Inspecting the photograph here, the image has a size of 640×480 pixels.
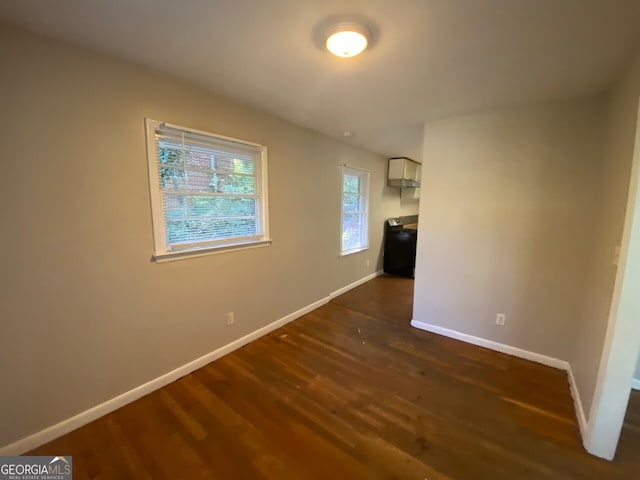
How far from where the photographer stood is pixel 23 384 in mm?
1497

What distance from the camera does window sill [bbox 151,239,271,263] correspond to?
199 centimetres

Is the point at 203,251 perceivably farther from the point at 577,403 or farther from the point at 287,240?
the point at 577,403

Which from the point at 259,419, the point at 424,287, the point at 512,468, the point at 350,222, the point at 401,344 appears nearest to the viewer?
the point at 512,468

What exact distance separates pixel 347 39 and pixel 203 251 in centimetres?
181

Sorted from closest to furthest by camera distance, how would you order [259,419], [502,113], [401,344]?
[259,419], [502,113], [401,344]

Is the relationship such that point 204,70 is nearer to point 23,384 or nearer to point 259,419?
point 23,384

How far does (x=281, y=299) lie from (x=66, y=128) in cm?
227

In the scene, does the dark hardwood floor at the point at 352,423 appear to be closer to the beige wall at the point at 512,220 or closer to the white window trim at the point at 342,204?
the beige wall at the point at 512,220

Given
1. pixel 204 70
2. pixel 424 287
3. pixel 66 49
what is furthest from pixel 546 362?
pixel 66 49

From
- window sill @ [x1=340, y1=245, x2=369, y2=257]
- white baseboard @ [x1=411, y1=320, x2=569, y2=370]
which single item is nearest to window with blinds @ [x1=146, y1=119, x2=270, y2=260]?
window sill @ [x1=340, y1=245, x2=369, y2=257]

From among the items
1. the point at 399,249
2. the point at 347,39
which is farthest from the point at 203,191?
the point at 399,249

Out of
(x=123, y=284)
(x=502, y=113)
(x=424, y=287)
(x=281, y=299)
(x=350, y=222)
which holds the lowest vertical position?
(x=281, y=299)

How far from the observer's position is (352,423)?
1730 mm

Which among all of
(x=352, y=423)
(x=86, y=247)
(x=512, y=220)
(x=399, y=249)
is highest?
(x=512, y=220)
